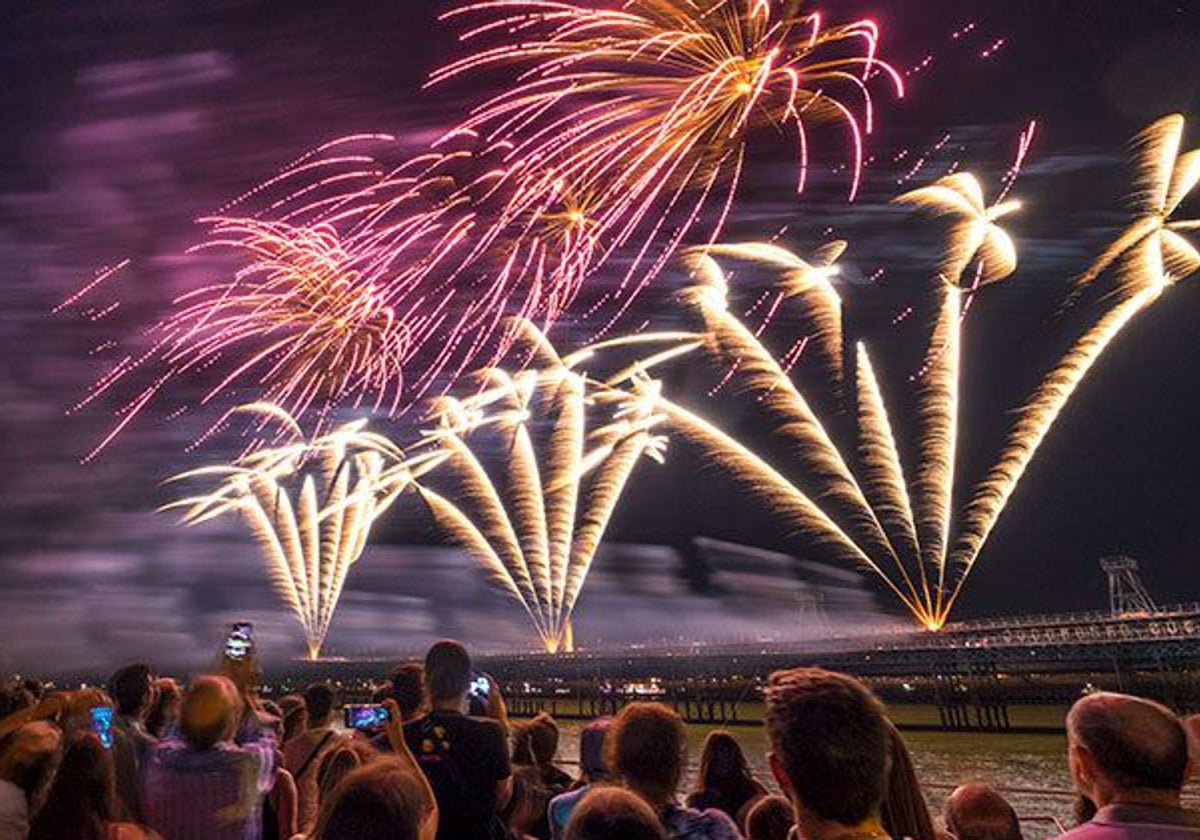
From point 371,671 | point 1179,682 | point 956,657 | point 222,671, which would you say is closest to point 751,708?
point 956,657

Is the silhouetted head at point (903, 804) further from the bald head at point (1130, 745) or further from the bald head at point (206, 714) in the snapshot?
the bald head at point (206, 714)

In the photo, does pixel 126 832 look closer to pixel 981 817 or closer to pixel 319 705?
pixel 319 705

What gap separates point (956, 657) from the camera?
254 ft

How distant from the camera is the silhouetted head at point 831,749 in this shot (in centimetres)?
232

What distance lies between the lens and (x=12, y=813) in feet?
12.0

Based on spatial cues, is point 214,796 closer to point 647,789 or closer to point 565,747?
point 647,789

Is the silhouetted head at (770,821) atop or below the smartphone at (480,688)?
below

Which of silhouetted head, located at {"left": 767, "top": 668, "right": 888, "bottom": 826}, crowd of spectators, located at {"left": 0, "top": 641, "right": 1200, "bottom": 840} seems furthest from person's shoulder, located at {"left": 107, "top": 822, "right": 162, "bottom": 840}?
silhouetted head, located at {"left": 767, "top": 668, "right": 888, "bottom": 826}

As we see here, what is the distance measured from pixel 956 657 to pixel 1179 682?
62.0ft

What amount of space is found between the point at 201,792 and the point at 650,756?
8.13ft

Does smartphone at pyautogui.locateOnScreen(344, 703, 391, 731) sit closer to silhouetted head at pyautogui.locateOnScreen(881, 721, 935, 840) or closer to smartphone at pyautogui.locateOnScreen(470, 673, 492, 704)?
smartphone at pyautogui.locateOnScreen(470, 673, 492, 704)

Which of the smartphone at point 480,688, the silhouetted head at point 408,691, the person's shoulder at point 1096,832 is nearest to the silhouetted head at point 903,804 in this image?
the person's shoulder at point 1096,832

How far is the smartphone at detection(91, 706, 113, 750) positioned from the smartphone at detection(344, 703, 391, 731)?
1.45 m

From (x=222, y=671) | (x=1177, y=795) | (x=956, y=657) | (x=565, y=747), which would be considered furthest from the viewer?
(x=956, y=657)
